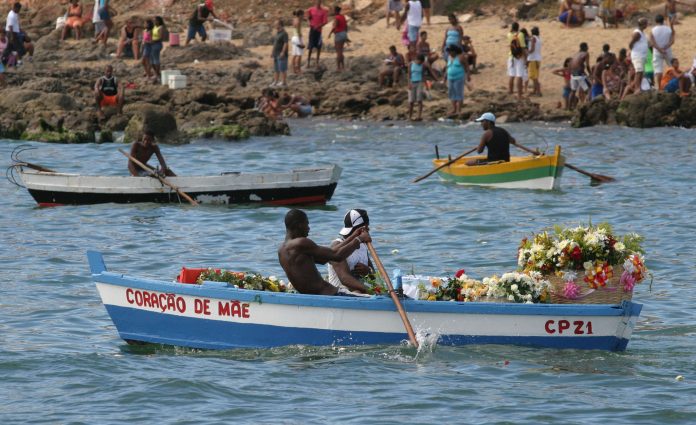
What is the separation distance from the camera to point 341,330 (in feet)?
49.0

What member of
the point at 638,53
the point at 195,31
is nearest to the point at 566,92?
the point at 638,53

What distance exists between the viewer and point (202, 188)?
86.9 feet

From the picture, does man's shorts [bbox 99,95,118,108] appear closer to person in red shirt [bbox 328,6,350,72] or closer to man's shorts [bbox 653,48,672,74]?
person in red shirt [bbox 328,6,350,72]

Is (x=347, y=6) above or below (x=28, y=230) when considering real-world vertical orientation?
above

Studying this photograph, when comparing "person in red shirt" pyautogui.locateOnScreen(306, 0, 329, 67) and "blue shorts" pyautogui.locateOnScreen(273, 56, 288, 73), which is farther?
"person in red shirt" pyautogui.locateOnScreen(306, 0, 329, 67)

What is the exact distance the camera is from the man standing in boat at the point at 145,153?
86.2 ft

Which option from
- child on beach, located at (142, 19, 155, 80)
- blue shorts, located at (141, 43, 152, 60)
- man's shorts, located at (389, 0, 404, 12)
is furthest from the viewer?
man's shorts, located at (389, 0, 404, 12)

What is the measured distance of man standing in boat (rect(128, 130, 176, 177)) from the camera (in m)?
26.3

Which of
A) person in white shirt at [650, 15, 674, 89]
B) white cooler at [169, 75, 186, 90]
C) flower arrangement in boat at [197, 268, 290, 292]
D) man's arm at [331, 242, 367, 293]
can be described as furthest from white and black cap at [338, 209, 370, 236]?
white cooler at [169, 75, 186, 90]

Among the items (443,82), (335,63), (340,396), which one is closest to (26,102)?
(335,63)

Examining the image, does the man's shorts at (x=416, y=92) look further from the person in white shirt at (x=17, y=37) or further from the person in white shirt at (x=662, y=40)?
the person in white shirt at (x=17, y=37)

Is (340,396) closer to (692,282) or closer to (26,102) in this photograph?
(692,282)

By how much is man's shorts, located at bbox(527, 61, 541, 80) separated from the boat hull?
13.5 m

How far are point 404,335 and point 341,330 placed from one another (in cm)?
68
